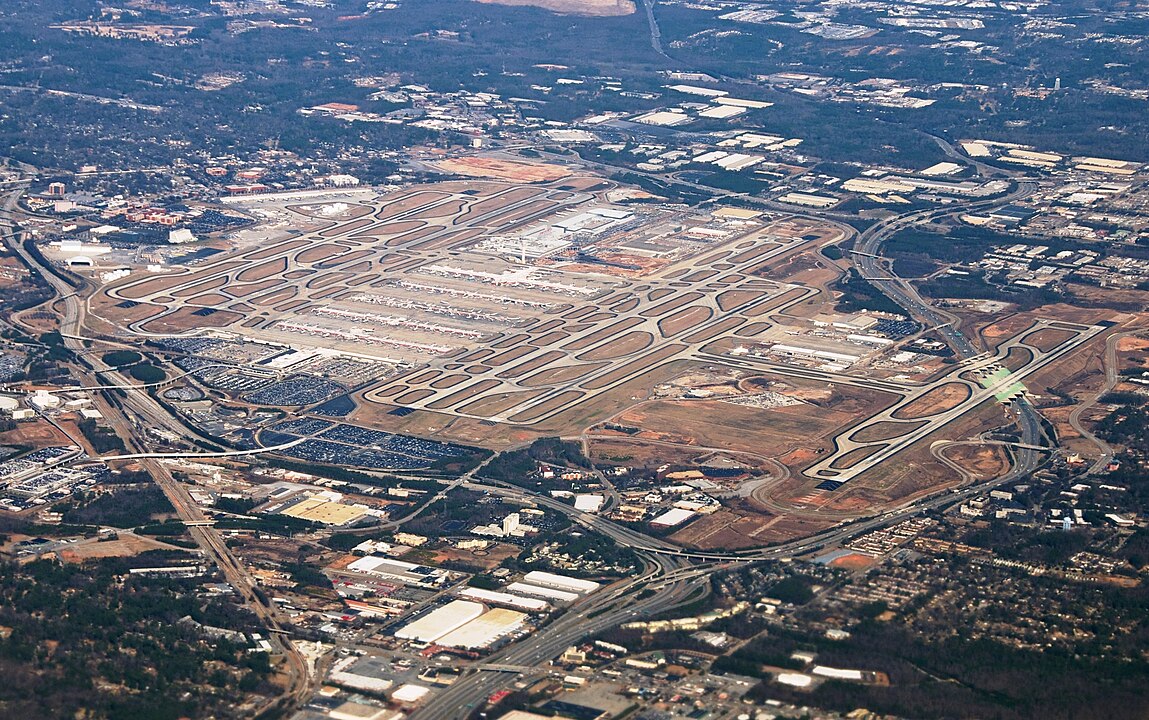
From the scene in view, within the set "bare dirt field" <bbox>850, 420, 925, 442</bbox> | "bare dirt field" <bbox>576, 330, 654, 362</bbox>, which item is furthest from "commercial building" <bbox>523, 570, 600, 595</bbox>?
"bare dirt field" <bbox>576, 330, 654, 362</bbox>

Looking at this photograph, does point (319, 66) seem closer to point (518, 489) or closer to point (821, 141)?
point (821, 141)

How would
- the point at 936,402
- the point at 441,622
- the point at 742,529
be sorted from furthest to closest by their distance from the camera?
the point at 936,402
the point at 742,529
the point at 441,622

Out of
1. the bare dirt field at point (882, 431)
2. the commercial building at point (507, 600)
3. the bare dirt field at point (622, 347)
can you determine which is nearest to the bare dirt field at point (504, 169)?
the bare dirt field at point (622, 347)

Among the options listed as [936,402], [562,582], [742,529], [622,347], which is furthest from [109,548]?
[936,402]

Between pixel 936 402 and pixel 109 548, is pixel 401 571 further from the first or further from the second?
pixel 936 402

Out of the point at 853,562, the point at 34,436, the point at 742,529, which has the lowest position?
the point at 34,436

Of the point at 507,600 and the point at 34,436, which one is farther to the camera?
the point at 34,436

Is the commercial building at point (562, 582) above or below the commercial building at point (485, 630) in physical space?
below

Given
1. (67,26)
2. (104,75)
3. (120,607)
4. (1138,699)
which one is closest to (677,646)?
(1138,699)

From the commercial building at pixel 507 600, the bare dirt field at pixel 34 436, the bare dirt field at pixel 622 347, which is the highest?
the commercial building at pixel 507 600

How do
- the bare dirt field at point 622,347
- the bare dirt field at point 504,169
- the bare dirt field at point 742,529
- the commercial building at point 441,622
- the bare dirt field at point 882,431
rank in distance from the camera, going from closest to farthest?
the commercial building at point 441,622, the bare dirt field at point 742,529, the bare dirt field at point 882,431, the bare dirt field at point 622,347, the bare dirt field at point 504,169

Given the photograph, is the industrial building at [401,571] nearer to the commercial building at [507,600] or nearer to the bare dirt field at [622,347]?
the commercial building at [507,600]
